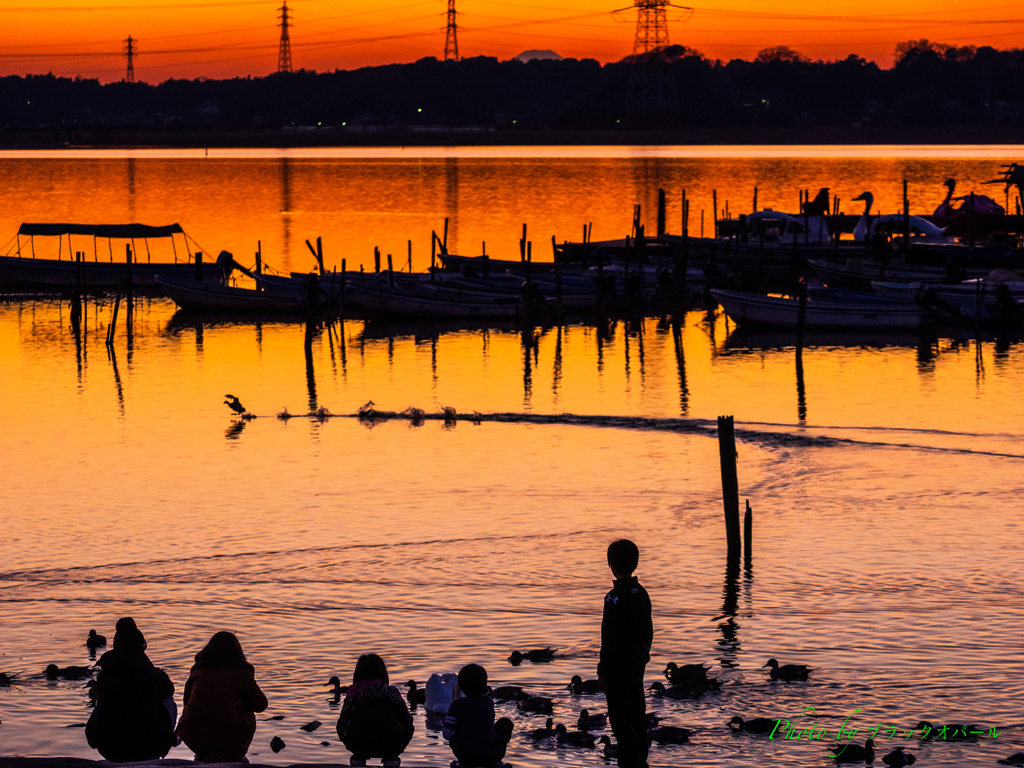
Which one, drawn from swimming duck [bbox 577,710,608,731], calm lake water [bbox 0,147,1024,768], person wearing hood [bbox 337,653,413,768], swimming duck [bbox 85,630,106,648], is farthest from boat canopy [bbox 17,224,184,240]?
person wearing hood [bbox 337,653,413,768]

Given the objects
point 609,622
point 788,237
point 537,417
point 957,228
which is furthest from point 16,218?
point 609,622

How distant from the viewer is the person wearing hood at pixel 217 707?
10242mm

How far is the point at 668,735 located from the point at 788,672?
112 inches

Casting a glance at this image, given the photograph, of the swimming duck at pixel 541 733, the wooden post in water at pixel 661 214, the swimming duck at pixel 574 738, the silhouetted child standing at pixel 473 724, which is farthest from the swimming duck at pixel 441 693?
the wooden post in water at pixel 661 214

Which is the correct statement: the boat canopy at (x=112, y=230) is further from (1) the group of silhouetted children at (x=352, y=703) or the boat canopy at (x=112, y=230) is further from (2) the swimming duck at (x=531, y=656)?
(1) the group of silhouetted children at (x=352, y=703)

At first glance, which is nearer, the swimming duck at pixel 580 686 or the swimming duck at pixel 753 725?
the swimming duck at pixel 753 725

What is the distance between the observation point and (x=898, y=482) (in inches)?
1111

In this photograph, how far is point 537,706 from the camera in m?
14.5

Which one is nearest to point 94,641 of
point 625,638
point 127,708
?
point 127,708

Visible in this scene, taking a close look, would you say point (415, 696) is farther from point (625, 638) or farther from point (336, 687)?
point (625, 638)

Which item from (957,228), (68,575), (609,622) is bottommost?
(68,575)

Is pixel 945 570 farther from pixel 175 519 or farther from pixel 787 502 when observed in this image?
pixel 175 519

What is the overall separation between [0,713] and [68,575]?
709cm

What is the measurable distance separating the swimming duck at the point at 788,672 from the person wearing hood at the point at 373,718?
6768mm
